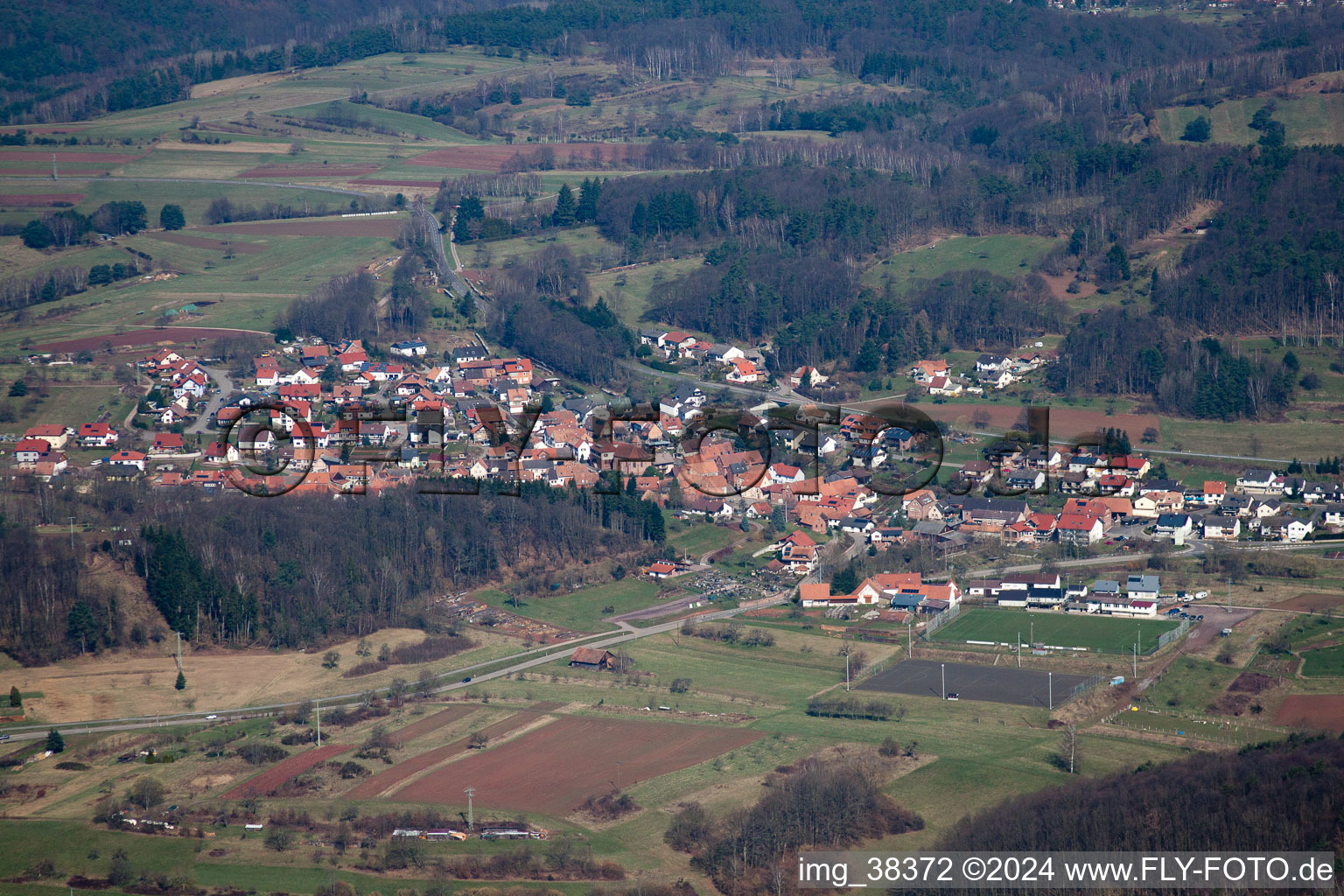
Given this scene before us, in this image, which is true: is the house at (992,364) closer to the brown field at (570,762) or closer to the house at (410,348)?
the house at (410,348)

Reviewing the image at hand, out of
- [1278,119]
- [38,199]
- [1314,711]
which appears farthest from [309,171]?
[1314,711]

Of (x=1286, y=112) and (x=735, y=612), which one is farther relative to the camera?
(x=1286, y=112)

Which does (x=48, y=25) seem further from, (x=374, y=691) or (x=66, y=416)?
(x=374, y=691)

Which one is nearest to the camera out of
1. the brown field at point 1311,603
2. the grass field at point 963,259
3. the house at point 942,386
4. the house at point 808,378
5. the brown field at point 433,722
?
the brown field at point 433,722

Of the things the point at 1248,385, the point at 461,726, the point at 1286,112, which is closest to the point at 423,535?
the point at 461,726

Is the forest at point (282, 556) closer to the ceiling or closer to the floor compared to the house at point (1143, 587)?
closer to the ceiling

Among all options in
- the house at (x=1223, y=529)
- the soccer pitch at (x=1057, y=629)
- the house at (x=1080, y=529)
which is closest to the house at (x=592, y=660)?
the soccer pitch at (x=1057, y=629)
